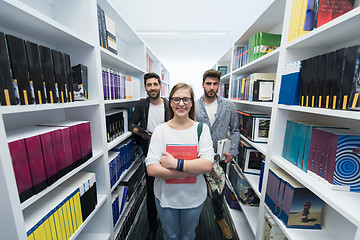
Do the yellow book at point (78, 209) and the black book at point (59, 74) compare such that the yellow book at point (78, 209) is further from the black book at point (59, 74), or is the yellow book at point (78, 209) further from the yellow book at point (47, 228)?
the black book at point (59, 74)

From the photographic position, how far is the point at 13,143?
53 centimetres

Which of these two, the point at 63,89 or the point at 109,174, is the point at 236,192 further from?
the point at 63,89

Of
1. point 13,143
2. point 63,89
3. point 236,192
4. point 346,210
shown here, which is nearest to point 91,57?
point 63,89

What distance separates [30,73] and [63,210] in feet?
2.32

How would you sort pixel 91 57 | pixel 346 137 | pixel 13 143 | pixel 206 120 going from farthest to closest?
pixel 206 120 → pixel 91 57 → pixel 346 137 → pixel 13 143

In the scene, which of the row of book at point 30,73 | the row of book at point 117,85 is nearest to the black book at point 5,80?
the row of book at point 30,73

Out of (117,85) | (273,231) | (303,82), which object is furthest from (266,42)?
(273,231)

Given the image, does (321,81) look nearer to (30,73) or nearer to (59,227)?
(30,73)

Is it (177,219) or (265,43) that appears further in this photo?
(265,43)

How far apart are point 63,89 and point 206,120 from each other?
1.18 m

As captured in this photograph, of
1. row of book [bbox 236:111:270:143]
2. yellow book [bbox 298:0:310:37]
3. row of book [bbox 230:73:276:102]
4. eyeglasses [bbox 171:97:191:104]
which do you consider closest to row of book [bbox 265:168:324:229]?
row of book [bbox 236:111:270:143]

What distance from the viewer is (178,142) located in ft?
3.08

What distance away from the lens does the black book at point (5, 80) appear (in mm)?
499

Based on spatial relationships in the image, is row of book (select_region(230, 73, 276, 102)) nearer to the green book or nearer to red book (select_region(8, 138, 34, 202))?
the green book
